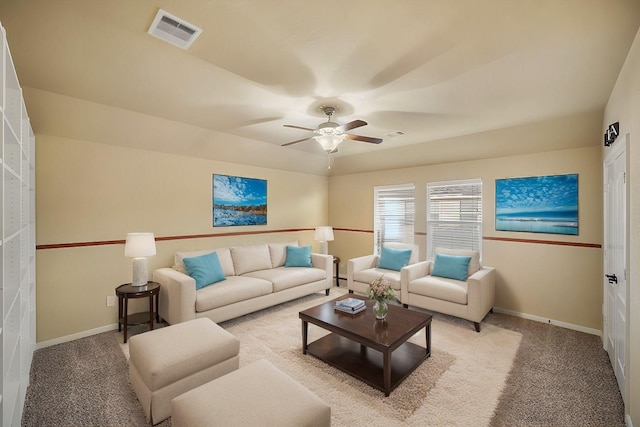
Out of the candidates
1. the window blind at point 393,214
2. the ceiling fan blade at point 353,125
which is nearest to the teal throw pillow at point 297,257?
the window blind at point 393,214

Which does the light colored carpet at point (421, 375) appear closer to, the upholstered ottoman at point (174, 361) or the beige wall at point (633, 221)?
the upholstered ottoman at point (174, 361)

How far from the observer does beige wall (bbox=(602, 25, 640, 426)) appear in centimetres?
183

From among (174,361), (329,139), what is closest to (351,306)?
(174,361)

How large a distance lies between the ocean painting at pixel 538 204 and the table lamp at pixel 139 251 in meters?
4.83

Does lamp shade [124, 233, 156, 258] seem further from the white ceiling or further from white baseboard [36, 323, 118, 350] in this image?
the white ceiling

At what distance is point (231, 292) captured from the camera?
3701 mm

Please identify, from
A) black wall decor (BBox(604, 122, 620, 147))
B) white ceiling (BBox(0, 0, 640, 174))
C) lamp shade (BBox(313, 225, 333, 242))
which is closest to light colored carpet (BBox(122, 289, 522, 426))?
lamp shade (BBox(313, 225, 333, 242))

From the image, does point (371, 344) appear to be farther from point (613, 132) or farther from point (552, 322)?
point (552, 322)

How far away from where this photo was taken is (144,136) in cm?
369

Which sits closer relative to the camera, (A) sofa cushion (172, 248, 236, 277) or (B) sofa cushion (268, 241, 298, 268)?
(A) sofa cushion (172, 248, 236, 277)

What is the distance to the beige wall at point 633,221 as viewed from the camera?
1.83m

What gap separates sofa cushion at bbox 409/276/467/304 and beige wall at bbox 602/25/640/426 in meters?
1.67

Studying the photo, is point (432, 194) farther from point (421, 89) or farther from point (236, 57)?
point (236, 57)

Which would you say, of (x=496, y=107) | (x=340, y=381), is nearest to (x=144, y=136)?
(x=340, y=381)
